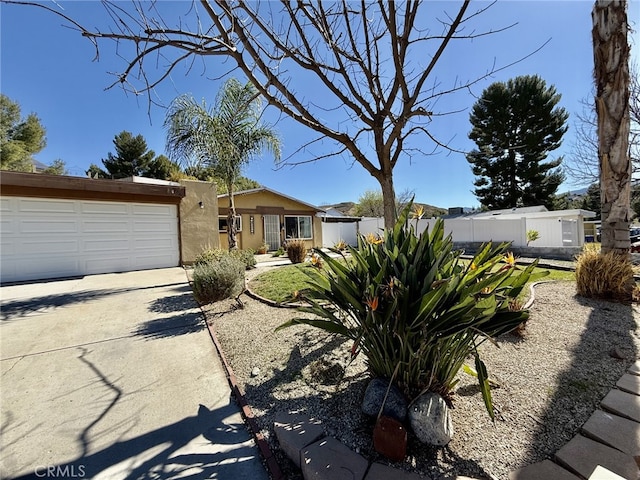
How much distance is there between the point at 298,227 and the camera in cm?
1866

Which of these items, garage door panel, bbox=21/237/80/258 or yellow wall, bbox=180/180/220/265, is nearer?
garage door panel, bbox=21/237/80/258

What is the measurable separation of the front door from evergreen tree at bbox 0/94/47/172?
50.9 ft

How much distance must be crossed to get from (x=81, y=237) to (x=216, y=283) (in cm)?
637

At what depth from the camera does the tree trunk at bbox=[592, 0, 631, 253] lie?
5.00 m

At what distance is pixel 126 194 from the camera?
952 cm

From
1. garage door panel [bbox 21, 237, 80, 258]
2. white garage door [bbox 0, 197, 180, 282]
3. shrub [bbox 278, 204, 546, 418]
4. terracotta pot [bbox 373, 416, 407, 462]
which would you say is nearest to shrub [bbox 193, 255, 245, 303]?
shrub [bbox 278, 204, 546, 418]

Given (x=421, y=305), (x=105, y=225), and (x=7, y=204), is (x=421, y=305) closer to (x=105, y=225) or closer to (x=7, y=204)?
(x=105, y=225)

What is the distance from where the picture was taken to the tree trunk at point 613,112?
4996 millimetres

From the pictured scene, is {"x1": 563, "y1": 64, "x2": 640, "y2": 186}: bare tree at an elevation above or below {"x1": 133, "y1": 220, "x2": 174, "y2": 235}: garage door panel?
above

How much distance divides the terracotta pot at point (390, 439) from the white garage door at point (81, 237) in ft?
35.0

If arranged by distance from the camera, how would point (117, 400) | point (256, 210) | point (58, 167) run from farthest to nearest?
1. point (58, 167)
2. point (256, 210)
3. point (117, 400)

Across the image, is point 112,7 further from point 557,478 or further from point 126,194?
point 126,194

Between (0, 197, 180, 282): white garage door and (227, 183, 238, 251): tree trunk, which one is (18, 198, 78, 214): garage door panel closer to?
(0, 197, 180, 282): white garage door

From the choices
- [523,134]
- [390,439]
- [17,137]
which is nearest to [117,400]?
[390,439]
